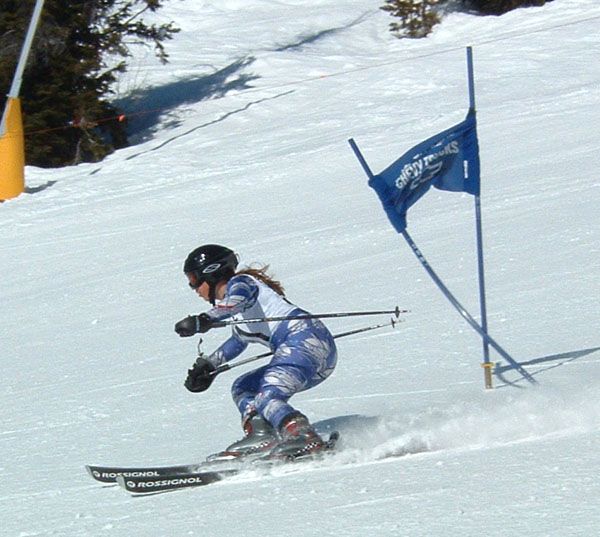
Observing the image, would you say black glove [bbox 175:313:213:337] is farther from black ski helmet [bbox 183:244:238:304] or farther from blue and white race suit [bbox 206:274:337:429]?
black ski helmet [bbox 183:244:238:304]

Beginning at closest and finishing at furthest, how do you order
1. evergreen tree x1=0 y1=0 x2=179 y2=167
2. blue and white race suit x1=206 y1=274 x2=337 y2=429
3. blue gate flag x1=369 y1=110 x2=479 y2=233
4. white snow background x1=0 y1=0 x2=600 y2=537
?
white snow background x1=0 y1=0 x2=600 y2=537, blue and white race suit x1=206 y1=274 x2=337 y2=429, blue gate flag x1=369 y1=110 x2=479 y2=233, evergreen tree x1=0 y1=0 x2=179 y2=167

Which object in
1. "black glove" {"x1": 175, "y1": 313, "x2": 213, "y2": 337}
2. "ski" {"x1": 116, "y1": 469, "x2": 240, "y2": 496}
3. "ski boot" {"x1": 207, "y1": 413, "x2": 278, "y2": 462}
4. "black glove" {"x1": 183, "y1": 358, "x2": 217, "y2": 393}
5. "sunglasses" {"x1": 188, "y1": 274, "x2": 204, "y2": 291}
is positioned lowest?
"ski" {"x1": 116, "y1": 469, "x2": 240, "y2": 496}

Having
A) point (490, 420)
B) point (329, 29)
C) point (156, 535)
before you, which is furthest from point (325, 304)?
point (329, 29)

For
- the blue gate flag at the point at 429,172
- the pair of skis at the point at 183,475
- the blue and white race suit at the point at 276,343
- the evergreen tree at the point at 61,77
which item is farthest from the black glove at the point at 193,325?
the evergreen tree at the point at 61,77

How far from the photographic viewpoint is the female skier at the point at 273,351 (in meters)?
5.88

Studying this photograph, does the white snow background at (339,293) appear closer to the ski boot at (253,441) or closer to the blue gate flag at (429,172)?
the ski boot at (253,441)

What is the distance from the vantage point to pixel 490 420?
242 inches

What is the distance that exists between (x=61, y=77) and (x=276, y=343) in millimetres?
13364

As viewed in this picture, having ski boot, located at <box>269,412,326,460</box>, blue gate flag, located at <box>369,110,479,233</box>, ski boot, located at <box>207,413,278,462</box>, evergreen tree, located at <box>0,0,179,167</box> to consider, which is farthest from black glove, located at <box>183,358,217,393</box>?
evergreen tree, located at <box>0,0,179,167</box>

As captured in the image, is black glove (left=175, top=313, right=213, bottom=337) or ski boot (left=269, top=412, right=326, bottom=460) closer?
black glove (left=175, top=313, right=213, bottom=337)

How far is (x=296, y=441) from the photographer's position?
5.82m

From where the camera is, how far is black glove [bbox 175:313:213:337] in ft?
18.4

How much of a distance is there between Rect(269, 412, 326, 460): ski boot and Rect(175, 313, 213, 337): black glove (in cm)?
60

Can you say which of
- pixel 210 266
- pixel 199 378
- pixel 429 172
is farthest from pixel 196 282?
pixel 429 172
